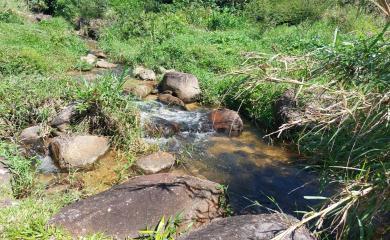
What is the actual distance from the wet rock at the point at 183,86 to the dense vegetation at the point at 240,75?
299 mm

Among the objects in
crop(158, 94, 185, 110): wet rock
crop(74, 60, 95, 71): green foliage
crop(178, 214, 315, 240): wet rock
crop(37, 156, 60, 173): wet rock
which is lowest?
crop(74, 60, 95, 71): green foliage

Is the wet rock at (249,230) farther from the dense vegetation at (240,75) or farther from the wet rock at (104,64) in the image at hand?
the wet rock at (104,64)

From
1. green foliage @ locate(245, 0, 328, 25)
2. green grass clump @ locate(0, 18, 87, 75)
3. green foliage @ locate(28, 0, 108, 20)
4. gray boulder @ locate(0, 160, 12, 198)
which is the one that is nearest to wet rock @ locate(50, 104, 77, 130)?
gray boulder @ locate(0, 160, 12, 198)

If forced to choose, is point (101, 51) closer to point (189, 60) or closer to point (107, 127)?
point (189, 60)

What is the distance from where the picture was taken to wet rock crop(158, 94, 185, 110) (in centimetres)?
960

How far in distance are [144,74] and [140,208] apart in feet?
23.9

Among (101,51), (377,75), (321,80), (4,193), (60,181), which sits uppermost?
(377,75)

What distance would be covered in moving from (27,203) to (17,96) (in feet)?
10.9

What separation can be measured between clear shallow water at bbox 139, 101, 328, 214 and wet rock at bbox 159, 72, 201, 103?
3.36 ft

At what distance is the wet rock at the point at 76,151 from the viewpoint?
6352mm

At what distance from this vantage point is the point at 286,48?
12625 mm

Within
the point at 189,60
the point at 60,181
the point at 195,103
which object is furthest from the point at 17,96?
the point at 189,60

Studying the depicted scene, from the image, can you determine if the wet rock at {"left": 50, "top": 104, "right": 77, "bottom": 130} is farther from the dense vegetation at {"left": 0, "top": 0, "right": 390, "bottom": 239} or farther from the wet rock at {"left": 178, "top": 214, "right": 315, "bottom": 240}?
the wet rock at {"left": 178, "top": 214, "right": 315, "bottom": 240}

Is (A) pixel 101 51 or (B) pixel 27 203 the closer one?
(B) pixel 27 203
